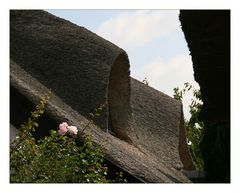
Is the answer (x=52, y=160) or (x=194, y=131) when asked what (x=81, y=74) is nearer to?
(x=52, y=160)

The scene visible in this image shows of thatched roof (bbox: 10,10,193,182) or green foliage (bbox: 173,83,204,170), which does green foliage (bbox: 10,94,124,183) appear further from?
green foliage (bbox: 173,83,204,170)

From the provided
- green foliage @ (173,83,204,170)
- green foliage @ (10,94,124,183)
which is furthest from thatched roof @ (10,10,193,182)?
green foliage @ (173,83,204,170)

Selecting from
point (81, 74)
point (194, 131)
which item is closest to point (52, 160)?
point (81, 74)

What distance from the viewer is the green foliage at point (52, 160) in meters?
7.64

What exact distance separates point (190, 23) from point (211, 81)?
4.31ft

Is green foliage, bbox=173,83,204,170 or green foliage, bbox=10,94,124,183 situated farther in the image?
green foliage, bbox=173,83,204,170

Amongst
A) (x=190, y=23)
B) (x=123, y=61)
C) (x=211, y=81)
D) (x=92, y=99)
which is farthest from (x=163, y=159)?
(x=190, y=23)

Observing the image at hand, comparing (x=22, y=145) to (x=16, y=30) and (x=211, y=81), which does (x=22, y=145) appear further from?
(x=16, y=30)

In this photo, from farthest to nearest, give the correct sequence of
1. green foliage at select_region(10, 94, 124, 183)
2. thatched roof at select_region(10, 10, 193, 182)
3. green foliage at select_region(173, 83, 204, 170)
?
green foliage at select_region(173, 83, 204, 170) < thatched roof at select_region(10, 10, 193, 182) < green foliage at select_region(10, 94, 124, 183)

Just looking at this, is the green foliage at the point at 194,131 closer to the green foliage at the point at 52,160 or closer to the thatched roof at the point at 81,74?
the thatched roof at the point at 81,74

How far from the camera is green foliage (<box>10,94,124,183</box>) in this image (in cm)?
764

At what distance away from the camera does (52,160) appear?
795 cm

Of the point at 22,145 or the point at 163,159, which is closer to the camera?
the point at 22,145
